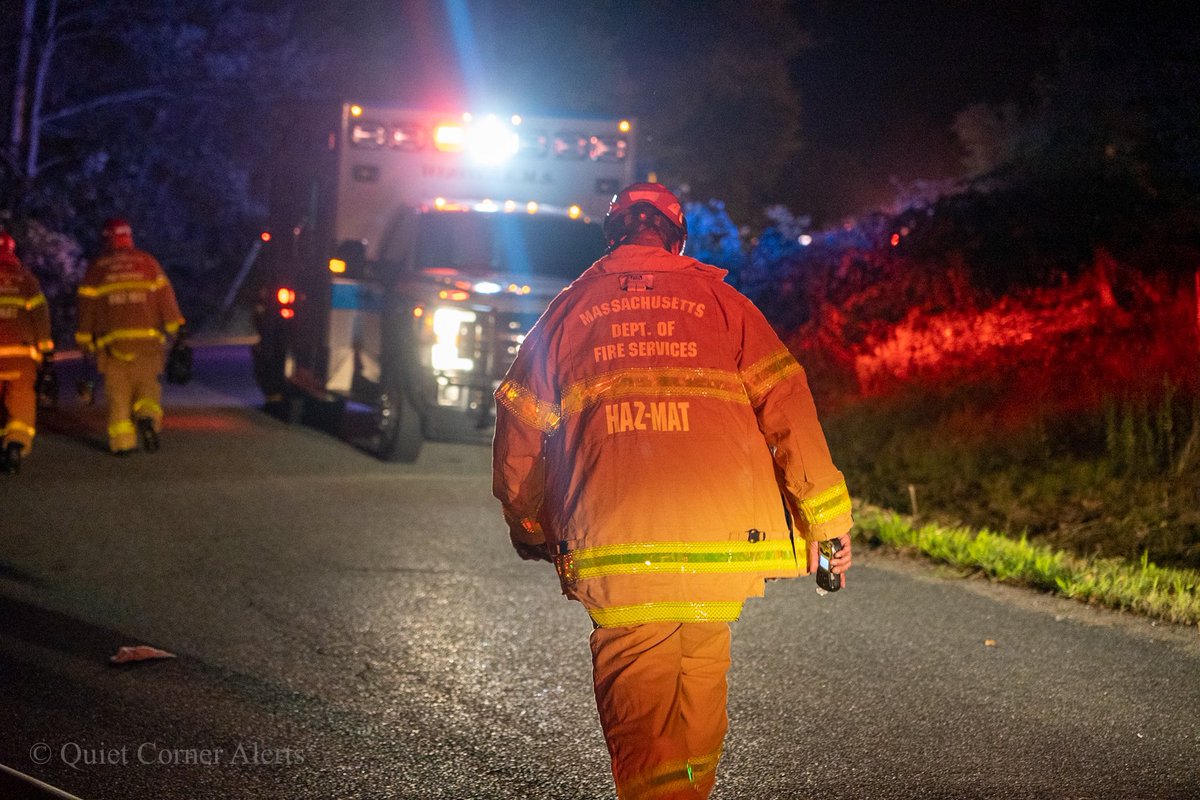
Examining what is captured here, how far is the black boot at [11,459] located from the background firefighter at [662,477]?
7533mm

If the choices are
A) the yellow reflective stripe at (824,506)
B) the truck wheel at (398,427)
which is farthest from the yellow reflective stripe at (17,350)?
the yellow reflective stripe at (824,506)

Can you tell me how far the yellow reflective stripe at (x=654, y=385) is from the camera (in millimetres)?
3684

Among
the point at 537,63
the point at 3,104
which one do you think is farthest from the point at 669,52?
the point at 3,104

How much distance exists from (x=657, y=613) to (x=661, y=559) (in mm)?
142

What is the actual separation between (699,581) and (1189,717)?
2701 mm

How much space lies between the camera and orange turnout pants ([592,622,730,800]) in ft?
11.9

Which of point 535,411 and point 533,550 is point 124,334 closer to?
point 533,550

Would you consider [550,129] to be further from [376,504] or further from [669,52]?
[669,52]

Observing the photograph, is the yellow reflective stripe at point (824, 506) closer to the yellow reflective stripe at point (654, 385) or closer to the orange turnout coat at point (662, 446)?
the orange turnout coat at point (662, 446)

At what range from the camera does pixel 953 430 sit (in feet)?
35.6

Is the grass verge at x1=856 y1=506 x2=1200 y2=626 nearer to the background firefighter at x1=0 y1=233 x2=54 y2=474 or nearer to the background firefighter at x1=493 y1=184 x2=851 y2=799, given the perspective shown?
the background firefighter at x1=493 y1=184 x2=851 y2=799

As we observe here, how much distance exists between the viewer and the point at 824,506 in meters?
3.73

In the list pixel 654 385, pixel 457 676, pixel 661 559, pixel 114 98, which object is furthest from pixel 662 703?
pixel 114 98

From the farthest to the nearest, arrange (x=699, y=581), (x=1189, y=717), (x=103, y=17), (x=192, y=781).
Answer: (x=103, y=17), (x=1189, y=717), (x=192, y=781), (x=699, y=581)
